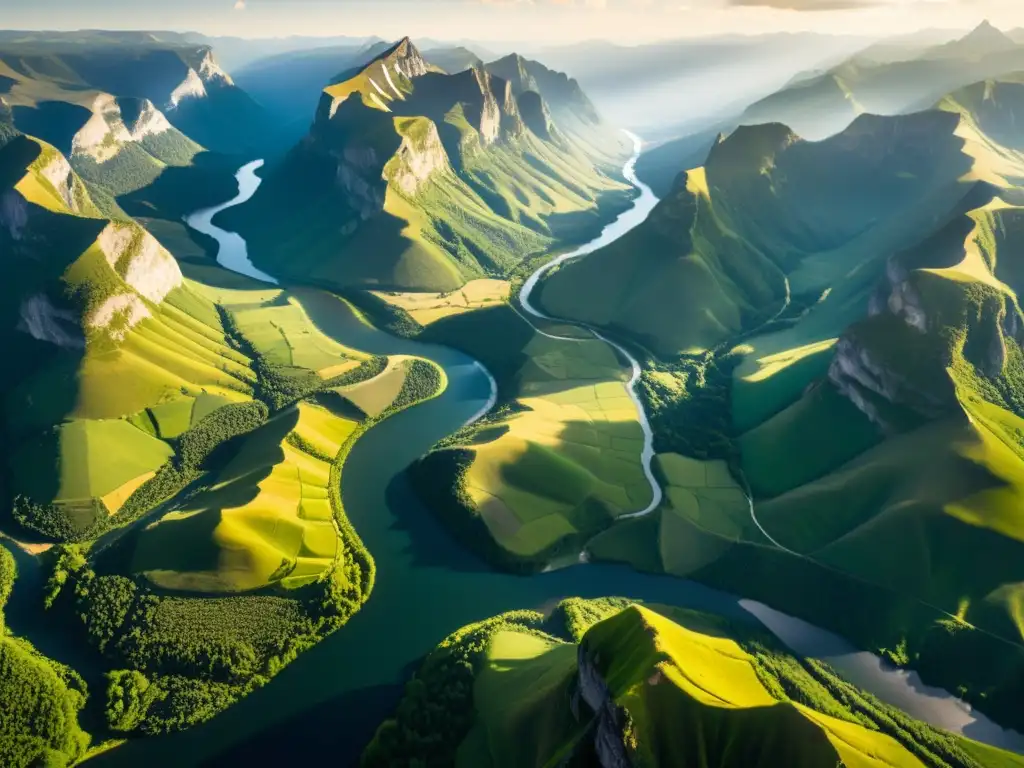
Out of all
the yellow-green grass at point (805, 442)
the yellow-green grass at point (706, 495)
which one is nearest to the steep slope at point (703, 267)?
the yellow-green grass at point (805, 442)

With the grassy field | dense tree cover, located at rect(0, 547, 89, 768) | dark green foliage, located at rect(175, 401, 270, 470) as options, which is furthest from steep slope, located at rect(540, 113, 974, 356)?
dense tree cover, located at rect(0, 547, 89, 768)

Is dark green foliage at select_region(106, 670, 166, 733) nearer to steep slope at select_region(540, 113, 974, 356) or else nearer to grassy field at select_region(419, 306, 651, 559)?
grassy field at select_region(419, 306, 651, 559)

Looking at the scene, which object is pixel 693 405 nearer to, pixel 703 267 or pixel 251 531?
pixel 703 267

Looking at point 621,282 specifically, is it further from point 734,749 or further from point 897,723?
point 734,749

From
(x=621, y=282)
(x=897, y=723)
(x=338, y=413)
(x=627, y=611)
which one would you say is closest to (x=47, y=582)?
(x=338, y=413)

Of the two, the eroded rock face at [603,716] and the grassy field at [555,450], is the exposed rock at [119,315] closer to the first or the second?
the grassy field at [555,450]

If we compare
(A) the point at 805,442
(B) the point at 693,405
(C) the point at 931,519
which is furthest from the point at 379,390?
(C) the point at 931,519
